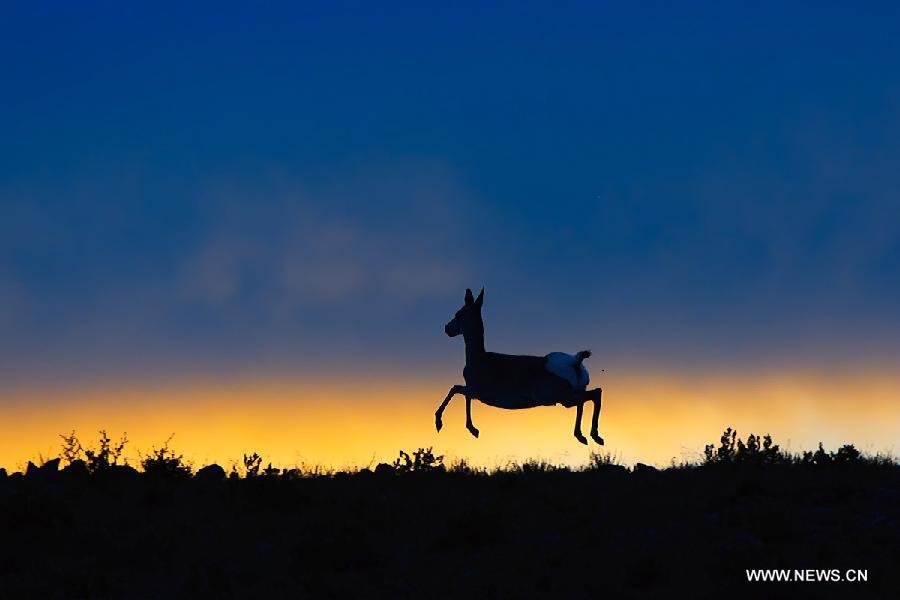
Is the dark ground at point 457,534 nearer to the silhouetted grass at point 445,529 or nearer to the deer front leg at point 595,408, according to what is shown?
the silhouetted grass at point 445,529

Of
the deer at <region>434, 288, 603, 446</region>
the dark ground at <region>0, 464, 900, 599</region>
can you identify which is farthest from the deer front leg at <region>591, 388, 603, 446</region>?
the dark ground at <region>0, 464, 900, 599</region>

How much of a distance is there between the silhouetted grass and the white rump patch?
3.13 meters

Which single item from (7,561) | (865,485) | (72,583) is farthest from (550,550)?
(7,561)

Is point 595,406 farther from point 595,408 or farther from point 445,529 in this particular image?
point 445,529

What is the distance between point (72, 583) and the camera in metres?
15.4

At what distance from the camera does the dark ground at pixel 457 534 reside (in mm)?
14477

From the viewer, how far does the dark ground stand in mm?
14477

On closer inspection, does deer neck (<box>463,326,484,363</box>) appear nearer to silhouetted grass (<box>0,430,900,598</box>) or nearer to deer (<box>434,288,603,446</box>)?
deer (<box>434,288,603,446</box>)

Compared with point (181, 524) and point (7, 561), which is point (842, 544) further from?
point (7, 561)

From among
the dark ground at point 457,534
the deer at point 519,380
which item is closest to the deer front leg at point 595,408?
the deer at point 519,380

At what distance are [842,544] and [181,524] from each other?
35.2ft

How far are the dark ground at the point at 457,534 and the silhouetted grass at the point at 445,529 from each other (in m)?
0.04

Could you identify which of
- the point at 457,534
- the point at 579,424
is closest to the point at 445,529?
the point at 457,534

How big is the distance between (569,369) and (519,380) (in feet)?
4.16
